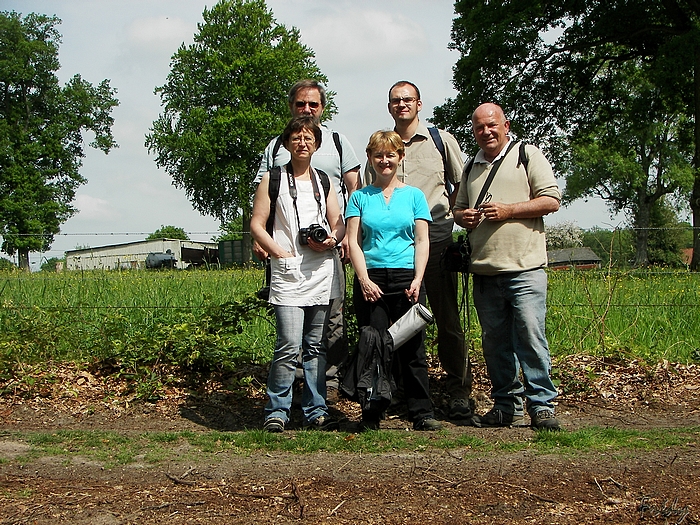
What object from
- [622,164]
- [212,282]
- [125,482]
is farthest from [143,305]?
[622,164]

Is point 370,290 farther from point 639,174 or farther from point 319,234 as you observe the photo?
point 639,174

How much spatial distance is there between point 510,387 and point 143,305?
4326 mm

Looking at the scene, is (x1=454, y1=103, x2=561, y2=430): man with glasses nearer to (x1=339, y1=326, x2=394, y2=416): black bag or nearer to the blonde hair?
the blonde hair

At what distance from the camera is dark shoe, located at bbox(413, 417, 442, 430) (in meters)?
4.96

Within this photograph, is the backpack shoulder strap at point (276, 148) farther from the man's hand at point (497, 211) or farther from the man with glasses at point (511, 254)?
the man's hand at point (497, 211)

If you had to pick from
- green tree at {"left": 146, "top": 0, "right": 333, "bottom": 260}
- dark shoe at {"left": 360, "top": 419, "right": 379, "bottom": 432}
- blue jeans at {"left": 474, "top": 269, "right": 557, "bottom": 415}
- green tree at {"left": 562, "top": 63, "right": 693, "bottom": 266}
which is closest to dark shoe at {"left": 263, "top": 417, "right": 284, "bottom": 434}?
dark shoe at {"left": 360, "top": 419, "right": 379, "bottom": 432}

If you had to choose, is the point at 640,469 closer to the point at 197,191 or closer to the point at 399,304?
the point at 399,304

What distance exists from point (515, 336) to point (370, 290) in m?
1.08

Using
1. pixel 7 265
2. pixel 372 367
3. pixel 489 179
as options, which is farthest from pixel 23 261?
pixel 489 179

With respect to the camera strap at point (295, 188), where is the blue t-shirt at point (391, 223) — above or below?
below

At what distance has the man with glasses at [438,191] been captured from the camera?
17.2ft

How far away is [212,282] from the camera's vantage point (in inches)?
349

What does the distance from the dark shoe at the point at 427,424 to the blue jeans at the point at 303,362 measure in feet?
2.09

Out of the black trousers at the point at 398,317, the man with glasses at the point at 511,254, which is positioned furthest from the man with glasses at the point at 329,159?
the man with glasses at the point at 511,254
